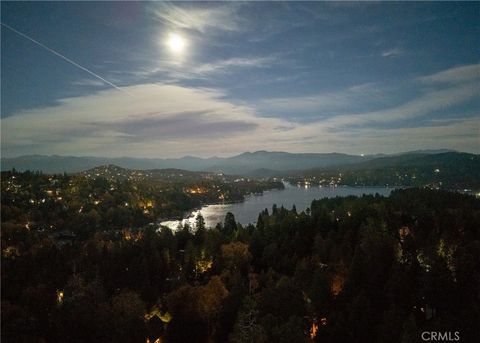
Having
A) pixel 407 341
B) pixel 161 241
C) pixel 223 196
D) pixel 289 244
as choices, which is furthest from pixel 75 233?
pixel 223 196

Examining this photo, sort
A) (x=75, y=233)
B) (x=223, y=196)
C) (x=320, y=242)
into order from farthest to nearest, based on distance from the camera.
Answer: (x=223, y=196), (x=75, y=233), (x=320, y=242)

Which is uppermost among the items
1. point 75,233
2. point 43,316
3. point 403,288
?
point 403,288

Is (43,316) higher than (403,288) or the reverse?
the reverse

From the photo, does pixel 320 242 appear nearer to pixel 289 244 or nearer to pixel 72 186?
pixel 289 244

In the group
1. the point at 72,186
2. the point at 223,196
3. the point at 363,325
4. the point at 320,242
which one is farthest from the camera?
the point at 223,196

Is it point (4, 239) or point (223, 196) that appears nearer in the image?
point (4, 239)

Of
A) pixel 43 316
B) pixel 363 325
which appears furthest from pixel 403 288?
pixel 43 316
